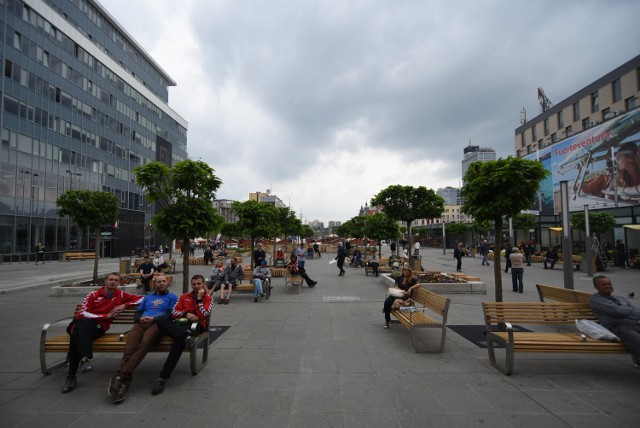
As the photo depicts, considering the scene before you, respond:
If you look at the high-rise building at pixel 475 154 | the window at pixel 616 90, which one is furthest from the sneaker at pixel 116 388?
the high-rise building at pixel 475 154

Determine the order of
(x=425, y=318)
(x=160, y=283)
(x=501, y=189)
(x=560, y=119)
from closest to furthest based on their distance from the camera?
(x=160, y=283) < (x=425, y=318) < (x=501, y=189) < (x=560, y=119)

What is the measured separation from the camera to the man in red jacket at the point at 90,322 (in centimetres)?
424

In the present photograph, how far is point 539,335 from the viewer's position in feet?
15.5

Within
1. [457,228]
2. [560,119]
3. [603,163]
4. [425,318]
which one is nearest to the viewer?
[425,318]

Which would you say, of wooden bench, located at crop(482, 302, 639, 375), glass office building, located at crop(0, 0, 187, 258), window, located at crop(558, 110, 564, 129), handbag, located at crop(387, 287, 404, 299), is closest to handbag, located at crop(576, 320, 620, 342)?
wooden bench, located at crop(482, 302, 639, 375)

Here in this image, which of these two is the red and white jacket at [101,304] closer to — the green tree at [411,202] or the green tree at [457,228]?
the green tree at [411,202]

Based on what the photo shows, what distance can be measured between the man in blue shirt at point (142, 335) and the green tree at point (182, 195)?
8.14ft

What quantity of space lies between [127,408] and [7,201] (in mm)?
34711

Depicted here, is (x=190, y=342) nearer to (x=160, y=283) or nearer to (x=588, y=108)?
(x=160, y=283)

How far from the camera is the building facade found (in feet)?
108

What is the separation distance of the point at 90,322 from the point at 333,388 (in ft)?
10.9

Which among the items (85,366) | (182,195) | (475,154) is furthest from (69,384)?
(475,154)

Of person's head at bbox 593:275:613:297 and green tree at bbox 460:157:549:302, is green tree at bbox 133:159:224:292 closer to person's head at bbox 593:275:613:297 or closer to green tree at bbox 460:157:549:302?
green tree at bbox 460:157:549:302

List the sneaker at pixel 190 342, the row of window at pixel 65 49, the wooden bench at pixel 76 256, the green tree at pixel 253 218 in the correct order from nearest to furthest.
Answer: the sneaker at pixel 190 342 < the green tree at pixel 253 218 < the row of window at pixel 65 49 < the wooden bench at pixel 76 256
